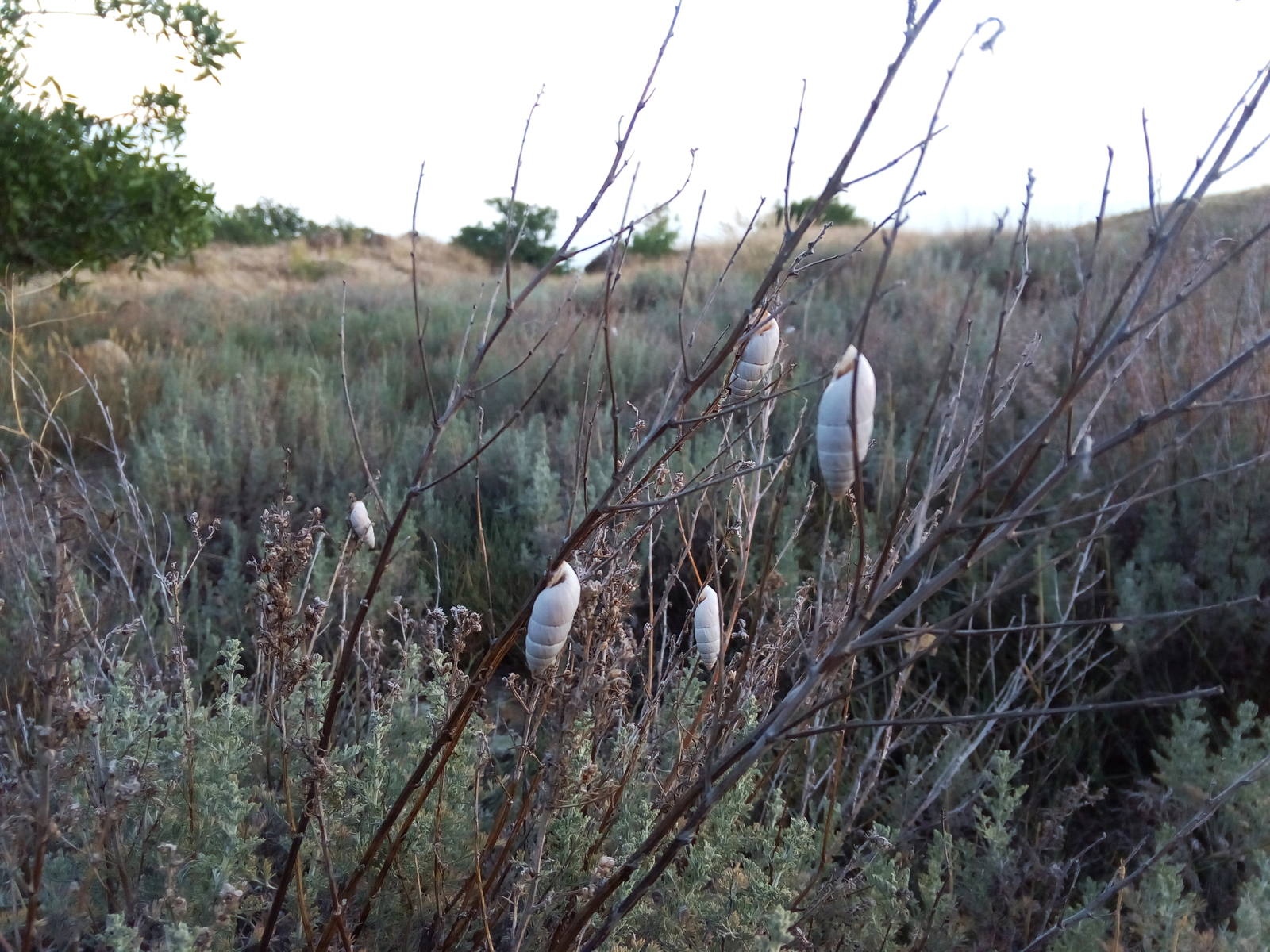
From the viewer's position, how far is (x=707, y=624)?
136 centimetres

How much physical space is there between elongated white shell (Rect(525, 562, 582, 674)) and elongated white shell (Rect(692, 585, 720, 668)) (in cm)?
43

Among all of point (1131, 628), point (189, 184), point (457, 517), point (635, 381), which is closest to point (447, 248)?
Answer: point (189, 184)

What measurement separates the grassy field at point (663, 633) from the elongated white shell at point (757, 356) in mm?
61

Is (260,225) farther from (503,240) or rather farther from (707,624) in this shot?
(707,624)

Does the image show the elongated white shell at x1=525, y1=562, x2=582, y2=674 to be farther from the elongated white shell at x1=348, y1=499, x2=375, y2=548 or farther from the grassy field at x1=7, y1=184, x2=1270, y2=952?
the elongated white shell at x1=348, y1=499, x2=375, y2=548

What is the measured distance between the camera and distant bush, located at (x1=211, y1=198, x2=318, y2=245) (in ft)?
73.3

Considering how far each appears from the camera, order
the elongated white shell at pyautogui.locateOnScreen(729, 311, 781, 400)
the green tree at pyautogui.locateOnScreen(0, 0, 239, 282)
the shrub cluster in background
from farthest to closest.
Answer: the shrub cluster in background → the green tree at pyautogui.locateOnScreen(0, 0, 239, 282) → the elongated white shell at pyautogui.locateOnScreen(729, 311, 781, 400)

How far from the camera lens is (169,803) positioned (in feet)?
4.58

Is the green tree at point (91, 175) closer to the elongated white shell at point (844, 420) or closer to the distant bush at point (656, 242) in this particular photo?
the elongated white shell at point (844, 420)

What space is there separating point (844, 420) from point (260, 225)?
26290 millimetres

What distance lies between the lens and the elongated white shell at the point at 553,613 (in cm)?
92

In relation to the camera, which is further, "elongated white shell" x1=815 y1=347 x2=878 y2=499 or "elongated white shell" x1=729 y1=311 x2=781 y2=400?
"elongated white shell" x1=729 y1=311 x2=781 y2=400

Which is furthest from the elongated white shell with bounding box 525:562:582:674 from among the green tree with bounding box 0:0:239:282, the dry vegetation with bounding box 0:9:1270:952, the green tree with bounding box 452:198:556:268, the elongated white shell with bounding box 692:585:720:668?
the green tree with bounding box 452:198:556:268

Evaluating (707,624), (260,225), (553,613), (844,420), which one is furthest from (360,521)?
(260,225)
